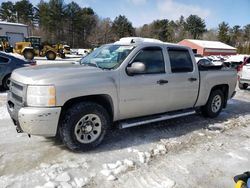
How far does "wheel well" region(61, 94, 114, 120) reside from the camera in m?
4.20

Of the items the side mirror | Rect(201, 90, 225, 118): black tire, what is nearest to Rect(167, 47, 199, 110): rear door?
Rect(201, 90, 225, 118): black tire

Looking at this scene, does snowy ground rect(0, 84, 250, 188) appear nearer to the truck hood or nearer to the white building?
the truck hood

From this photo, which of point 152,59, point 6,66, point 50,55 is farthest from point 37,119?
point 50,55

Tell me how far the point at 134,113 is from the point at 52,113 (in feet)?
5.25

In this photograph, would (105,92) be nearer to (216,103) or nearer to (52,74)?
(52,74)

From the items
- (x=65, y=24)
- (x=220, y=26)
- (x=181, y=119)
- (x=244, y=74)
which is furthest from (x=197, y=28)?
(x=181, y=119)

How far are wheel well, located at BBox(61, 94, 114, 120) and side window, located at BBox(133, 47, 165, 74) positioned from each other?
35.4 inches

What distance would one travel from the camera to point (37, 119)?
12.5 ft

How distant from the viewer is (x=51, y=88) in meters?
3.83

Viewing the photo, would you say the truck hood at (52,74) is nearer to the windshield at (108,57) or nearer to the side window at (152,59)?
the windshield at (108,57)

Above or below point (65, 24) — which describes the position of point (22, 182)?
below

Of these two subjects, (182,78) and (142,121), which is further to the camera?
(182,78)

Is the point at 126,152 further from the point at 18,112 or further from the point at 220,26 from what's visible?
the point at 220,26

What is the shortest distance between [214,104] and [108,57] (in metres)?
3.28
